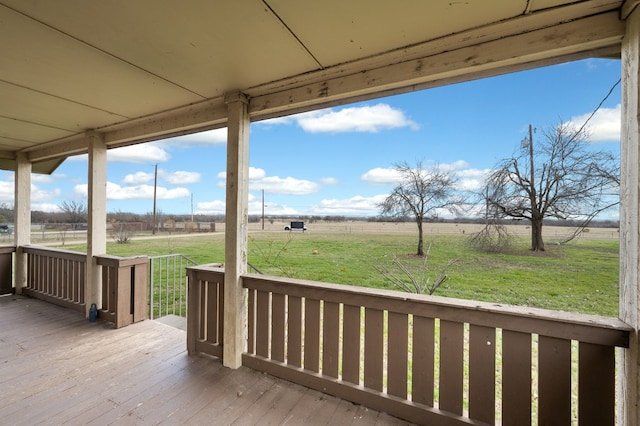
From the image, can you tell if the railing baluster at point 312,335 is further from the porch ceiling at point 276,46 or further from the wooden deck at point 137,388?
the porch ceiling at point 276,46

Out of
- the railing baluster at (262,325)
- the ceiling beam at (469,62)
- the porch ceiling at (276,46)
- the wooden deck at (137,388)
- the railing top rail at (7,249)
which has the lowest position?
the wooden deck at (137,388)

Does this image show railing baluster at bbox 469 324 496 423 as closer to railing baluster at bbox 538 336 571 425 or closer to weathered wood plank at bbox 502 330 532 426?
weathered wood plank at bbox 502 330 532 426

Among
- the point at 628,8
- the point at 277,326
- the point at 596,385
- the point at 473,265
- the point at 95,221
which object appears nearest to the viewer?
the point at 628,8

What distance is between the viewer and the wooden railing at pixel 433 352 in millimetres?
1349

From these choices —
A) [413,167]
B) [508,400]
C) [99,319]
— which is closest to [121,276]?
[99,319]

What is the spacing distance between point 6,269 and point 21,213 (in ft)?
2.93

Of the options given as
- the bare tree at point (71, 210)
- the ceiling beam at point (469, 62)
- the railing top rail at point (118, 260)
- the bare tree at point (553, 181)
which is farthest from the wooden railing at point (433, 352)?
the bare tree at point (71, 210)

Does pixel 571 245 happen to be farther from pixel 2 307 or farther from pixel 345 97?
pixel 2 307

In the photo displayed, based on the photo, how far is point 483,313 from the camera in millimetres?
1534

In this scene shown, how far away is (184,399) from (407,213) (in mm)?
2281

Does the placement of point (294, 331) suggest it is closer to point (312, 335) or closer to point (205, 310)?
point (312, 335)

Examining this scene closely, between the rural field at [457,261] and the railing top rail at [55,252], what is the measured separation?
0.18 m

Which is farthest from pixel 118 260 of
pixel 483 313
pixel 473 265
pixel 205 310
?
pixel 473 265

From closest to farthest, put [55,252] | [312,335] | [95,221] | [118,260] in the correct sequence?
[312,335]
[118,260]
[95,221]
[55,252]
